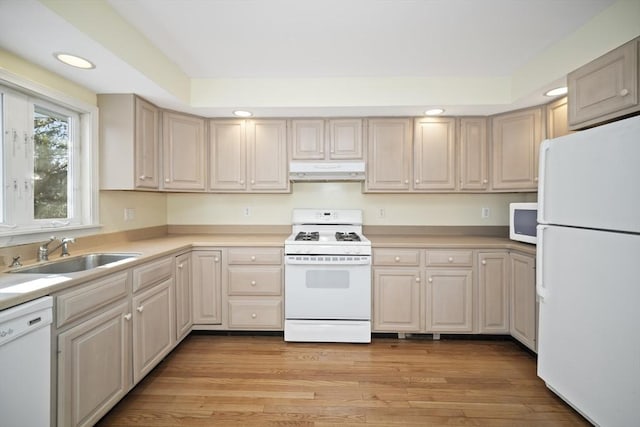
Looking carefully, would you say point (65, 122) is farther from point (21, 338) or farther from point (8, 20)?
point (21, 338)

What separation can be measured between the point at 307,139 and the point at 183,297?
184 centimetres

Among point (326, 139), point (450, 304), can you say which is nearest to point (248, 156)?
point (326, 139)

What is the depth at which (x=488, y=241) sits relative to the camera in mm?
2781

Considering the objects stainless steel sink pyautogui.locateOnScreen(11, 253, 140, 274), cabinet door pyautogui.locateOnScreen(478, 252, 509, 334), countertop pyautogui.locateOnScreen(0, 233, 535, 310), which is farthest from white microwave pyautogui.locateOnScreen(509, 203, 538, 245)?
stainless steel sink pyautogui.locateOnScreen(11, 253, 140, 274)

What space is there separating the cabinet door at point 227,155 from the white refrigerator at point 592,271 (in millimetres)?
2498

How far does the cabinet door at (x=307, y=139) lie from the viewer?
116 inches

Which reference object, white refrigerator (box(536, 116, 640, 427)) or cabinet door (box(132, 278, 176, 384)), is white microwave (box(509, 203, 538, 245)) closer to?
white refrigerator (box(536, 116, 640, 427))

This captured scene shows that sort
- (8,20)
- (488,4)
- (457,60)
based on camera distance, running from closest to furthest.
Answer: (8,20) < (488,4) < (457,60)

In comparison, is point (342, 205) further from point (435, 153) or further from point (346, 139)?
point (435, 153)

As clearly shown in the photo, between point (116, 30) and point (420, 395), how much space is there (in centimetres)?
297

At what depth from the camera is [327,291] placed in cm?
264

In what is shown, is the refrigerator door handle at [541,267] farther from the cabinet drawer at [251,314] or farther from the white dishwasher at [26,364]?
the white dishwasher at [26,364]

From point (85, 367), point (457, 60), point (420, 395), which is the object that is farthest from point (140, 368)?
point (457, 60)

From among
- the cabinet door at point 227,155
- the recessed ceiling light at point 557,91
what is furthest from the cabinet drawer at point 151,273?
the recessed ceiling light at point 557,91
